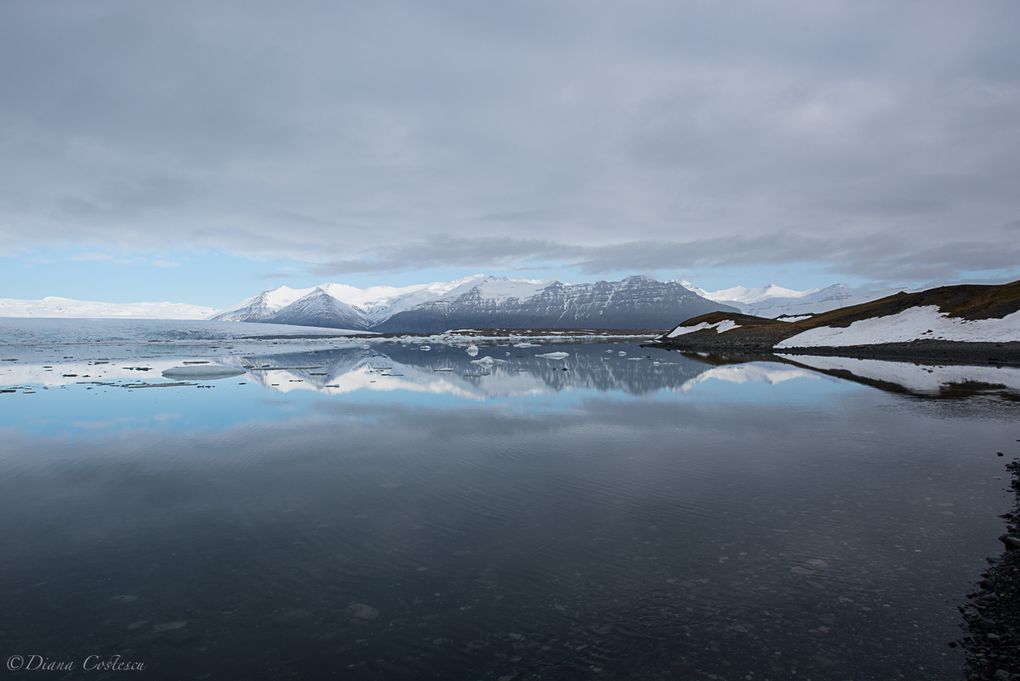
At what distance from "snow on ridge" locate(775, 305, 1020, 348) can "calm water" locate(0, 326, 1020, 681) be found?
1553 inches

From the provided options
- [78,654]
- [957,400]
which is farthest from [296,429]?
[957,400]

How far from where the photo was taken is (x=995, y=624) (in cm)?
704

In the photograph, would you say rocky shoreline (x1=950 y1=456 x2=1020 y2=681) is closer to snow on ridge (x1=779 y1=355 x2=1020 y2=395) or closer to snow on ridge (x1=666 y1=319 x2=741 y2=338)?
snow on ridge (x1=779 y1=355 x2=1020 y2=395)

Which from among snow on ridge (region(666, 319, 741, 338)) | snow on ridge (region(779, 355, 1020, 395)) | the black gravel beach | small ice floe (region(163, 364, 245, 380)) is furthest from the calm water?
snow on ridge (region(666, 319, 741, 338))

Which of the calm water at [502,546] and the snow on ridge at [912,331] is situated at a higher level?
the snow on ridge at [912,331]

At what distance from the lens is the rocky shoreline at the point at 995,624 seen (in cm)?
619

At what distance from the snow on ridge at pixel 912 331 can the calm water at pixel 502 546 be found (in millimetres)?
39456

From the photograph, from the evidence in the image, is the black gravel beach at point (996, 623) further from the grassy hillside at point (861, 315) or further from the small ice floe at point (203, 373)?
the grassy hillside at point (861, 315)

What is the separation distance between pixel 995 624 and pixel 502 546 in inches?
266

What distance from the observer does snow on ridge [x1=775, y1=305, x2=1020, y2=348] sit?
51000 mm

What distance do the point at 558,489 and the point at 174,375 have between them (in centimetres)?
3641

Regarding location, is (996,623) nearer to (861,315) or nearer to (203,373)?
(203,373)

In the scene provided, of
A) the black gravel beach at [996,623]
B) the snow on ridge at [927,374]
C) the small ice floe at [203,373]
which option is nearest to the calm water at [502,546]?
the black gravel beach at [996,623]

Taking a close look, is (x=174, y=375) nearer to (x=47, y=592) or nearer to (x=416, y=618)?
(x=47, y=592)
